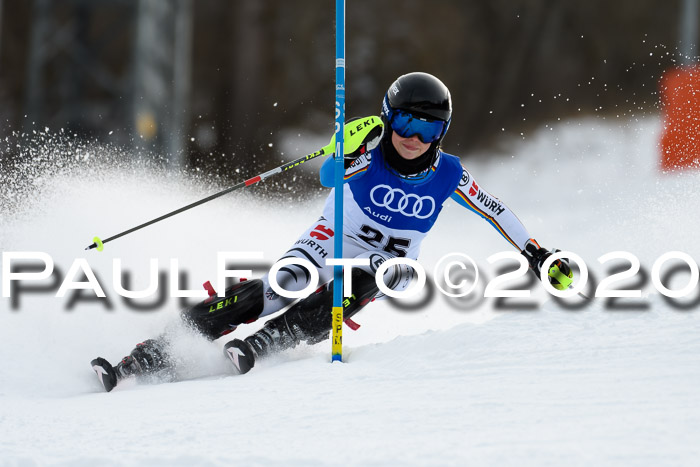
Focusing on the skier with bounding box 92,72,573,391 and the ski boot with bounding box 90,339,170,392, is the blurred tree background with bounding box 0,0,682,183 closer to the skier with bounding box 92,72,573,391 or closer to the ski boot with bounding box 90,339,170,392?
the skier with bounding box 92,72,573,391

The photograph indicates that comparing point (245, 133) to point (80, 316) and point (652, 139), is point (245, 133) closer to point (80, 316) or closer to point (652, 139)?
point (652, 139)

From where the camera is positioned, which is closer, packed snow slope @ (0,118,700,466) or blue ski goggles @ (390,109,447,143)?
packed snow slope @ (0,118,700,466)

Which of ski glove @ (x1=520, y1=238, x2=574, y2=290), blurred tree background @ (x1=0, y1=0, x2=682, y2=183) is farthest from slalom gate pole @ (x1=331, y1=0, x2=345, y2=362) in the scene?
blurred tree background @ (x1=0, y1=0, x2=682, y2=183)

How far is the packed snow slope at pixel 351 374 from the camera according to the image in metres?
2.32

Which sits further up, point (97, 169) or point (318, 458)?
point (97, 169)

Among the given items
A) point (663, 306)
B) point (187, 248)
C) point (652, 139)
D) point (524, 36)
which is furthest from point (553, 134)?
point (663, 306)

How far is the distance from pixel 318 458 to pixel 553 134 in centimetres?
1280

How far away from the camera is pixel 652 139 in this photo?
1166 centimetres

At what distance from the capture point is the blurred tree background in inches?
515

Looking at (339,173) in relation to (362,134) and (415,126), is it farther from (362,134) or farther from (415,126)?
(415,126)

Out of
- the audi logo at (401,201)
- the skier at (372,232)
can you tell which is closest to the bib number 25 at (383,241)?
the skier at (372,232)

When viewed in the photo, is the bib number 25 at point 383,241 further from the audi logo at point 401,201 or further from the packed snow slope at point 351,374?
the packed snow slope at point 351,374

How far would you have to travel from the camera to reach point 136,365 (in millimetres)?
3535

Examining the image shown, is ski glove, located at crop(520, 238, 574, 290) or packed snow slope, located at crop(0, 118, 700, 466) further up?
ski glove, located at crop(520, 238, 574, 290)
